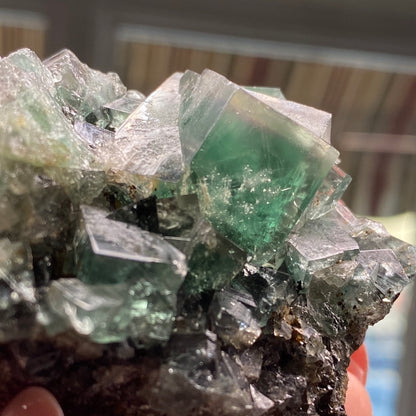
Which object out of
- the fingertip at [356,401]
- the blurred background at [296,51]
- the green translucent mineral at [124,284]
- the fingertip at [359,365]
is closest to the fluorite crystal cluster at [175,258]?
the green translucent mineral at [124,284]

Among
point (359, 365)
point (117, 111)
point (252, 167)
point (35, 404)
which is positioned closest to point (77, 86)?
point (117, 111)

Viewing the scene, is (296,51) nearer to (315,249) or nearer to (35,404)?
(315,249)

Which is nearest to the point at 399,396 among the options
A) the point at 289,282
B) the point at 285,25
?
the point at 285,25

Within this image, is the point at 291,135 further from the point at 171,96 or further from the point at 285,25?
the point at 285,25

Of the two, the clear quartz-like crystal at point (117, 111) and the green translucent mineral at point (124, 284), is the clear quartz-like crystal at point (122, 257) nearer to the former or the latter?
the green translucent mineral at point (124, 284)

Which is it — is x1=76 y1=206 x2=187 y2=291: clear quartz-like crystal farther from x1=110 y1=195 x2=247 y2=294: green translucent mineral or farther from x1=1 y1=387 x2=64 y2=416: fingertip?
x1=1 y1=387 x2=64 y2=416: fingertip

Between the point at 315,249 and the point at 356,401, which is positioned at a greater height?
the point at 315,249
